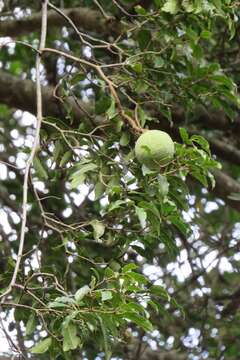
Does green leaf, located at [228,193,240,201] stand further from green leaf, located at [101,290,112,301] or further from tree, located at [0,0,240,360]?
green leaf, located at [101,290,112,301]

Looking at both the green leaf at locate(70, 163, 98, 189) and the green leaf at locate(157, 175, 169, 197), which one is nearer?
the green leaf at locate(157, 175, 169, 197)

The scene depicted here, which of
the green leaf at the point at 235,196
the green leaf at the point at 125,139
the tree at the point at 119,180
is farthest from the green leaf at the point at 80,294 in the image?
the green leaf at the point at 235,196

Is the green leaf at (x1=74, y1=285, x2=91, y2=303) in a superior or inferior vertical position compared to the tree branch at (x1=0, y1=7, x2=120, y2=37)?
superior

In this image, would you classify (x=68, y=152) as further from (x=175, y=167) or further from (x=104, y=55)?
(x=104, y=55)

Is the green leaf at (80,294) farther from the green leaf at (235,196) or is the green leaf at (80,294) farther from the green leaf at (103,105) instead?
the green leaf at (235,196)

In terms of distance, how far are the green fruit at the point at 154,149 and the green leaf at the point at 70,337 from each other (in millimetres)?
336

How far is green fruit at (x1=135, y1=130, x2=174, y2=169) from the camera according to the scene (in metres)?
1.41

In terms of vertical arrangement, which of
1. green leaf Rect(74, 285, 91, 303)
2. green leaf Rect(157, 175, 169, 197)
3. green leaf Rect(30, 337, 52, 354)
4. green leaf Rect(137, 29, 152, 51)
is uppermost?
green leaf Rect(137, 29, 152, 51)

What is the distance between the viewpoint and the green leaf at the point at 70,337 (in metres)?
1.31

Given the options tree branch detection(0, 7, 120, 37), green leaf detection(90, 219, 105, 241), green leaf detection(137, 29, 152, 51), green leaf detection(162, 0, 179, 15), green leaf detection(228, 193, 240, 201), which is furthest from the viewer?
tree branch detection(0, 7, 120, 37)

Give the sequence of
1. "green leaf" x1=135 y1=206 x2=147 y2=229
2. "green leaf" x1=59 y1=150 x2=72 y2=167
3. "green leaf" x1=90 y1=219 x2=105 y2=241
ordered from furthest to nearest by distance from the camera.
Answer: "green leaf" x1=59 y1=150 x2=72 y2=167 → "green leaf" x1=90 y1=219 x2=105 y2=241 → "green leaf" x1=135 y1=206 x2=147 y2=229

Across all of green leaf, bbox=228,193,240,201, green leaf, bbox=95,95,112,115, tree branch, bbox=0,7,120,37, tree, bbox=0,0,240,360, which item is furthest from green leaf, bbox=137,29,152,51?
green leaf, bbox=228,193,240,201

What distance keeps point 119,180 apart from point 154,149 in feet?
0.66

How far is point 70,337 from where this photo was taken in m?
1.31
